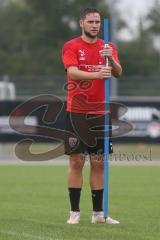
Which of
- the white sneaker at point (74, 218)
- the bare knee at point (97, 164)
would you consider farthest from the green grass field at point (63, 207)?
the bare knee at point (97, 164)

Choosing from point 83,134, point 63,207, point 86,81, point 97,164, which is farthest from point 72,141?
point 63,207

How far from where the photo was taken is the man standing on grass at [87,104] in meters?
8.47

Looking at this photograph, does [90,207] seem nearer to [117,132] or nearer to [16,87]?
[117,132]

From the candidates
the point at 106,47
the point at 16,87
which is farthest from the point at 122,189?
the point at 16,87

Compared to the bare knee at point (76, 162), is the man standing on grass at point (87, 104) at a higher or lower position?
higher

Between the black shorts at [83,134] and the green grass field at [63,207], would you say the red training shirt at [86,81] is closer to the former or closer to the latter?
the black shorts at [83,134]

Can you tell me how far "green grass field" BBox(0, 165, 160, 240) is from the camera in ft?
25.4

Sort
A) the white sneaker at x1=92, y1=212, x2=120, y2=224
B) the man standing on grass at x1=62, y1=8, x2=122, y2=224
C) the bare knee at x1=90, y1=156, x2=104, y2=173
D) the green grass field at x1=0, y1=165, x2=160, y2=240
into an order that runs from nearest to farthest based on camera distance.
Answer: the green grass field at x1=0, y1=165, x2=160, y2=240 → the man standing on grass at x1=62, y1=8, x2=122, y2=224 → the white sneaker at x1=92, y1=212, x2=120, y2=224 → the bare knee at x1=90, y1=156, x2=104, y2=173

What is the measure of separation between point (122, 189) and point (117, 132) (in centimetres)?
926

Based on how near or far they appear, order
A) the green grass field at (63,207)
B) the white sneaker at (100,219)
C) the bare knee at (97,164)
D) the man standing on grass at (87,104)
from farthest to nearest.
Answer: the bare knee at (97,164)
the white sneaker at (100,219)
the man standing on grass at (87,104)
the green grass field at (63,207)

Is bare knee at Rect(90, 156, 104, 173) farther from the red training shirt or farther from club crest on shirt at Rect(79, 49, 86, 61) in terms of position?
club crest on shirt at Rect(79, 49, 86, 61)

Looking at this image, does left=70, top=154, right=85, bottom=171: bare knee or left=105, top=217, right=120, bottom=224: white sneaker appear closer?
left=105, top=217, right=120, bottom=224: white sneaker

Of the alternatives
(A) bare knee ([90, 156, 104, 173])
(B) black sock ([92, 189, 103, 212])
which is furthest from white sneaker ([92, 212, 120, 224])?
(A) bare knee ([90, 156, 104, 173])

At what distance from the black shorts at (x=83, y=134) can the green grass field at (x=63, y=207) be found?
79 centimetres
